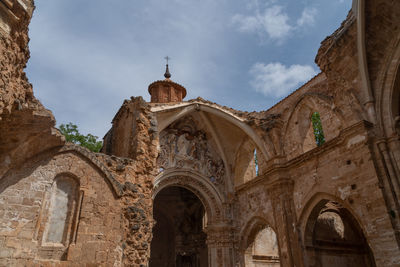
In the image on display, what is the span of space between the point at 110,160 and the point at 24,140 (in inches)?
75.2

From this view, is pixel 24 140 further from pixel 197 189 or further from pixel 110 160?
pixel 197 189

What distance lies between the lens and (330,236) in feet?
33.4

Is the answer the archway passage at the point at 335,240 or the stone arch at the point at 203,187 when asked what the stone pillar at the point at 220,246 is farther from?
the archway passage at the point at 335,240

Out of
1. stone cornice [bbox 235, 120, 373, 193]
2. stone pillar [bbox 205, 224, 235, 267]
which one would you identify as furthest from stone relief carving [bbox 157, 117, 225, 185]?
stone pillar [bbox 205, 224, 235, 267]

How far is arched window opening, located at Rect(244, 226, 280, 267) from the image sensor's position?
1112 cm

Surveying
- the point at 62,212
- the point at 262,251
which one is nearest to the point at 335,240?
the point at 262,251

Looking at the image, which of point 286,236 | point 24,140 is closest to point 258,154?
point 286,236

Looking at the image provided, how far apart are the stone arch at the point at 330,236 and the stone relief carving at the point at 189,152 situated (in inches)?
156

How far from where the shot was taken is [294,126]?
10789 mm

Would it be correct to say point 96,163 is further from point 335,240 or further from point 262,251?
point 335,240

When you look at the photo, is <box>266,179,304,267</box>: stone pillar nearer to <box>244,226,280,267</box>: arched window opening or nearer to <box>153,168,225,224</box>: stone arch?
<box>244,226,280,267</box>: arched window opening

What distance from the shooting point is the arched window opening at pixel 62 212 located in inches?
233

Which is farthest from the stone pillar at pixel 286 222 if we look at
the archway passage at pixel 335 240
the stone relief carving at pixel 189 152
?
the stone relief carving at pixel 189 152

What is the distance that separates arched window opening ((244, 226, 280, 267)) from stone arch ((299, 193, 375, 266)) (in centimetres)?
213
